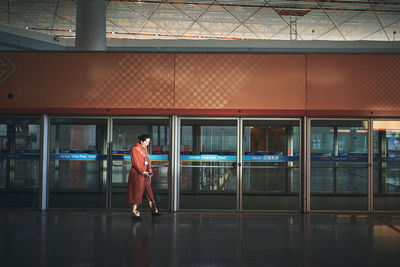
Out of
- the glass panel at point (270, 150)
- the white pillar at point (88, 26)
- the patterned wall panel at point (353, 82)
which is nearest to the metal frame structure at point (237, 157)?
the glass panel at point (270, 150)

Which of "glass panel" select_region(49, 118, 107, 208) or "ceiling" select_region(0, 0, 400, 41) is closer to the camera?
"glass panel" select_region(49, 118, 107, 208)

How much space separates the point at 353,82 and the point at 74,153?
6790 millimetres

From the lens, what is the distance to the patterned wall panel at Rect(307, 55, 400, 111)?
25.1 ft

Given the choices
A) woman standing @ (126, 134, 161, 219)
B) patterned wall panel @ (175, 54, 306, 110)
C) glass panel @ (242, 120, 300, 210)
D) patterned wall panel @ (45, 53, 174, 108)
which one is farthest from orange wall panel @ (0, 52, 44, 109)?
glass panel @ (242, 120, 300, 210)

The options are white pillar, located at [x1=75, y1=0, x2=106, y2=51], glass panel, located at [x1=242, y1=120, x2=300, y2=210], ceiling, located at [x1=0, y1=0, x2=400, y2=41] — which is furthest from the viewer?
ceiling, located at [x1=0, y1=0, x2=400, y2=41]

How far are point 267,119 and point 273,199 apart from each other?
216 centimetres

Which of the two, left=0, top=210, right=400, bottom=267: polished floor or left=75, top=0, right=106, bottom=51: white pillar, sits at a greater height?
left=75, top=0, right=106, bottom=51: white pillar

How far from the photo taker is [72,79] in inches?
307

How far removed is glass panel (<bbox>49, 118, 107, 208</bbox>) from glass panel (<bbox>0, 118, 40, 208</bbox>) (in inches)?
15.1

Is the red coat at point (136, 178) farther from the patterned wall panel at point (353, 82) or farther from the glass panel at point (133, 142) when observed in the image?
the patterned wall panel at point (353, 82)

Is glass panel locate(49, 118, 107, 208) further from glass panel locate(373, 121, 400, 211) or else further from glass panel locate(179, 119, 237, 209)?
glass panel locate(373, 121, 400, 211)

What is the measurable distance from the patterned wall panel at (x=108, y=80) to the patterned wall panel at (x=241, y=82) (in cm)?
38

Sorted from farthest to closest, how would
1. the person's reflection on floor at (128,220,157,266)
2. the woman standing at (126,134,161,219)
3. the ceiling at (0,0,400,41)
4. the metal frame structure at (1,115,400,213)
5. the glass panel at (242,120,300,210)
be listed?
1. the ceiling at (0,0,400,41)
2. the glass panel at (242,120,300,210)
3. the metal frame structure at (1,115,400,213)
4. the woman standing at (126,134,161,219)
5. the person's reflection on floor at (128,220,157,266)

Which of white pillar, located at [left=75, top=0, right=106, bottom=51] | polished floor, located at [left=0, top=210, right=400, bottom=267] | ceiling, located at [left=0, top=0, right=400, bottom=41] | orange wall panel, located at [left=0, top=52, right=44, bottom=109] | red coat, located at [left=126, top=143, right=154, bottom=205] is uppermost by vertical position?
ceiling, located at [left=0, top=0, right=400, bottom=41]
